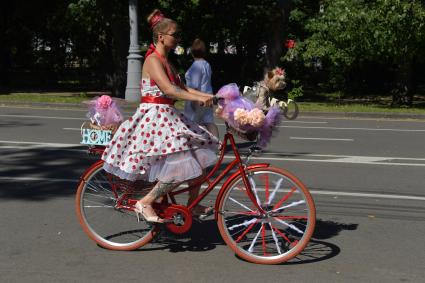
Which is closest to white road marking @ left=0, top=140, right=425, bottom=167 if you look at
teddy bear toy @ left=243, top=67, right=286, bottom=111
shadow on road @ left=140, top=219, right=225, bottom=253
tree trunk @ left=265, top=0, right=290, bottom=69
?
shadow on road @ left=140, top=219, right=225, bottom=253

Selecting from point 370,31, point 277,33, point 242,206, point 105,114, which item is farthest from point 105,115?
point 277,33

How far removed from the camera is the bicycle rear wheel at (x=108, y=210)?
17.5 ft

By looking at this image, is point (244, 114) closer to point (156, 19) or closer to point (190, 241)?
point (156, 19)

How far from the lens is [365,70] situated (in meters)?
30.8

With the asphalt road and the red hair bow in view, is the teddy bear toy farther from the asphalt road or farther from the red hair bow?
the asphalt road

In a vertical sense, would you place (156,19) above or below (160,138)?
above

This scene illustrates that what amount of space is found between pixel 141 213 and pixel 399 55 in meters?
17.0

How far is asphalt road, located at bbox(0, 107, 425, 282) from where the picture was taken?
4.83m

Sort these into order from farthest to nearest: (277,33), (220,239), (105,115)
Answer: (277,33), (220,239), (105,115)

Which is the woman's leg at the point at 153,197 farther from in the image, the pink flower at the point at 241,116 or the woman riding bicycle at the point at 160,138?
the pink flower at the point at 241,116

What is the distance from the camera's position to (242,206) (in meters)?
5.10

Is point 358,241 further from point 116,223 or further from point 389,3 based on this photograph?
point 389,3

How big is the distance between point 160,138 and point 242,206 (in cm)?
76

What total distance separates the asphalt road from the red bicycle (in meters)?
0.13
